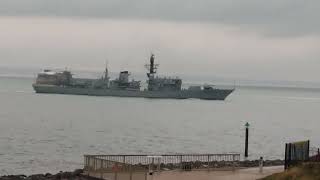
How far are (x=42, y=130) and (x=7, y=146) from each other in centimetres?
2317

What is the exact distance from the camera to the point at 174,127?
10425 centimetres

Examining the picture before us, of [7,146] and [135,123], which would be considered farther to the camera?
[135,123]

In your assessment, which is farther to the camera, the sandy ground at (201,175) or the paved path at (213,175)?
the paved path at (213,175)

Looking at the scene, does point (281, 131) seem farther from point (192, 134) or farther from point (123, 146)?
point (123, 146)

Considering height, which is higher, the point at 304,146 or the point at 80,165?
the point at 304,146

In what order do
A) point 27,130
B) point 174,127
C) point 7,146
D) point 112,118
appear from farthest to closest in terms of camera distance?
point 112,118, point 174,127, point 27,130, point 7,146

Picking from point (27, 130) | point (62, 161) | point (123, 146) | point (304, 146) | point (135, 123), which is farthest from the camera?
point (135, 123)

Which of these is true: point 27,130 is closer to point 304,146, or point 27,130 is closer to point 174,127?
point 174,127

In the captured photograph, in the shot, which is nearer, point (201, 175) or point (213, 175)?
point (201, 175)

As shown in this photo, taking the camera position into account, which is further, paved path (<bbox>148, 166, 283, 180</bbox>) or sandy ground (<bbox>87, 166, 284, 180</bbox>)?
paved path (<bbox>148, 166, 283, 180</bbox>)

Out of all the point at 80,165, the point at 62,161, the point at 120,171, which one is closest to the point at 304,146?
the point at 120,171

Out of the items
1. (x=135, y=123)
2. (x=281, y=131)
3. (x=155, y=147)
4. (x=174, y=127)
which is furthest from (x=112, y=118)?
(x=155, y=147)

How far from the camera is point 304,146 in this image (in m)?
29.8

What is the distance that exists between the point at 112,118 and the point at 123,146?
52880 mm
